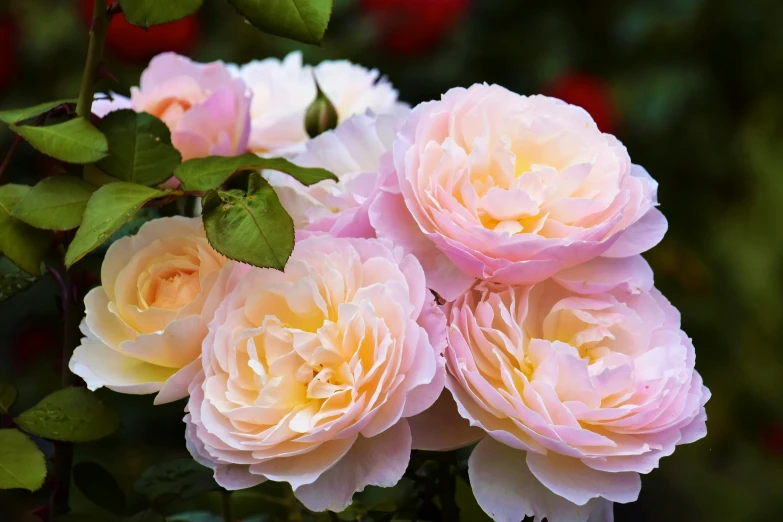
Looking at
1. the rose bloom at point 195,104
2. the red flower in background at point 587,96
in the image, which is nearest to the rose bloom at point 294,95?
the rose bloom at point 195,104

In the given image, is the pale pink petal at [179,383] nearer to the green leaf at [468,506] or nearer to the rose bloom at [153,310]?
the rose bloom at [153,310]

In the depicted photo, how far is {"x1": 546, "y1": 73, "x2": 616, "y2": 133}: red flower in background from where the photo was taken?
3.63 feet

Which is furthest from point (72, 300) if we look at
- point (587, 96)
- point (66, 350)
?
point (587, 96)

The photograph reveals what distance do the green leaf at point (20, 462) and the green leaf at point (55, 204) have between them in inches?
3.4

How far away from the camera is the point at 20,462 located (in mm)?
332

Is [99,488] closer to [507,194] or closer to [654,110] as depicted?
[507,194]

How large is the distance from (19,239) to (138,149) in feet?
0.22

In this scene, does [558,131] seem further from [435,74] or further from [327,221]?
[435,74]

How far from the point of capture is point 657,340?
0.34m

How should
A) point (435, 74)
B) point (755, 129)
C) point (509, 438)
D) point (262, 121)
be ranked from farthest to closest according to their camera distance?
point (755, 129)
point (435, 74)
point (262, 121)
point (509, 438)

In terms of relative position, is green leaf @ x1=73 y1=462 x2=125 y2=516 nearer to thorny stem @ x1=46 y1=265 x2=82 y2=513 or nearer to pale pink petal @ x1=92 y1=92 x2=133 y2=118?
thorny stem @ x1=46 y1=265 x2=82 y2=513

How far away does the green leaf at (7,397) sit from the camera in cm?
38


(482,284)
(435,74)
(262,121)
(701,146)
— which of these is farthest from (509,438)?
(701,146)

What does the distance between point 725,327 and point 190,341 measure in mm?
1281
